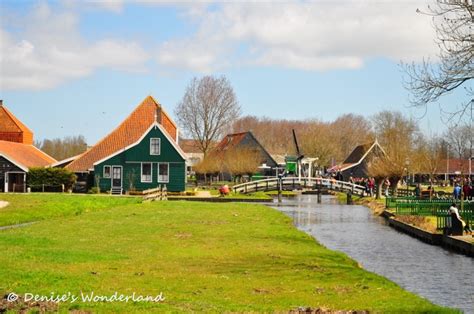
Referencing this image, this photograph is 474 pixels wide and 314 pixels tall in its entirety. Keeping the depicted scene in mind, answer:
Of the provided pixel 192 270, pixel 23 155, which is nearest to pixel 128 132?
pixel 23 155

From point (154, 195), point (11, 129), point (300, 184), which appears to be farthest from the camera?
point (11, 129)

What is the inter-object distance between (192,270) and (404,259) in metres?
8.98

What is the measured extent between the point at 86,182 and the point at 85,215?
Answer: 3004 cm

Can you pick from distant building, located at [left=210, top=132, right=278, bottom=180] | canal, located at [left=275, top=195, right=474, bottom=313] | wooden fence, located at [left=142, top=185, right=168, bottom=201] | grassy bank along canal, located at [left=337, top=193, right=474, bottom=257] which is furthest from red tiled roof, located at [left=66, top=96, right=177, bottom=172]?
canal, located at [left=275, top=195, right=474, bottom=313]

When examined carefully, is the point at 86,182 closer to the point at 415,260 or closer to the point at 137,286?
the point at 415,260

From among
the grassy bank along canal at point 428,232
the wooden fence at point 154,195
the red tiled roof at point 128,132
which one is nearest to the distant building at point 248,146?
the red tiled roof at point 128,132

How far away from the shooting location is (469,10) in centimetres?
1641

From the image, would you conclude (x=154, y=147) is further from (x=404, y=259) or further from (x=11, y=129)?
(x=404, y=259)

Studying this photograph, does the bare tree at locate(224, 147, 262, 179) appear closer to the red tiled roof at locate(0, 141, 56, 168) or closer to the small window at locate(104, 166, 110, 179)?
the red tiled roof at locate(0, 141, 56, 168)

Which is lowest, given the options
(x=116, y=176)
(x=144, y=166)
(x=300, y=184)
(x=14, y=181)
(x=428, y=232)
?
(x=428, y=232)

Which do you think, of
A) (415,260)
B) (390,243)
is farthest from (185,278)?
(390,243)

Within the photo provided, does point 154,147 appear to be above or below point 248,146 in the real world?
below

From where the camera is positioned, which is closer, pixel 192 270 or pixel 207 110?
pixel 192 270

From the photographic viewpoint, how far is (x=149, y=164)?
194 feet
